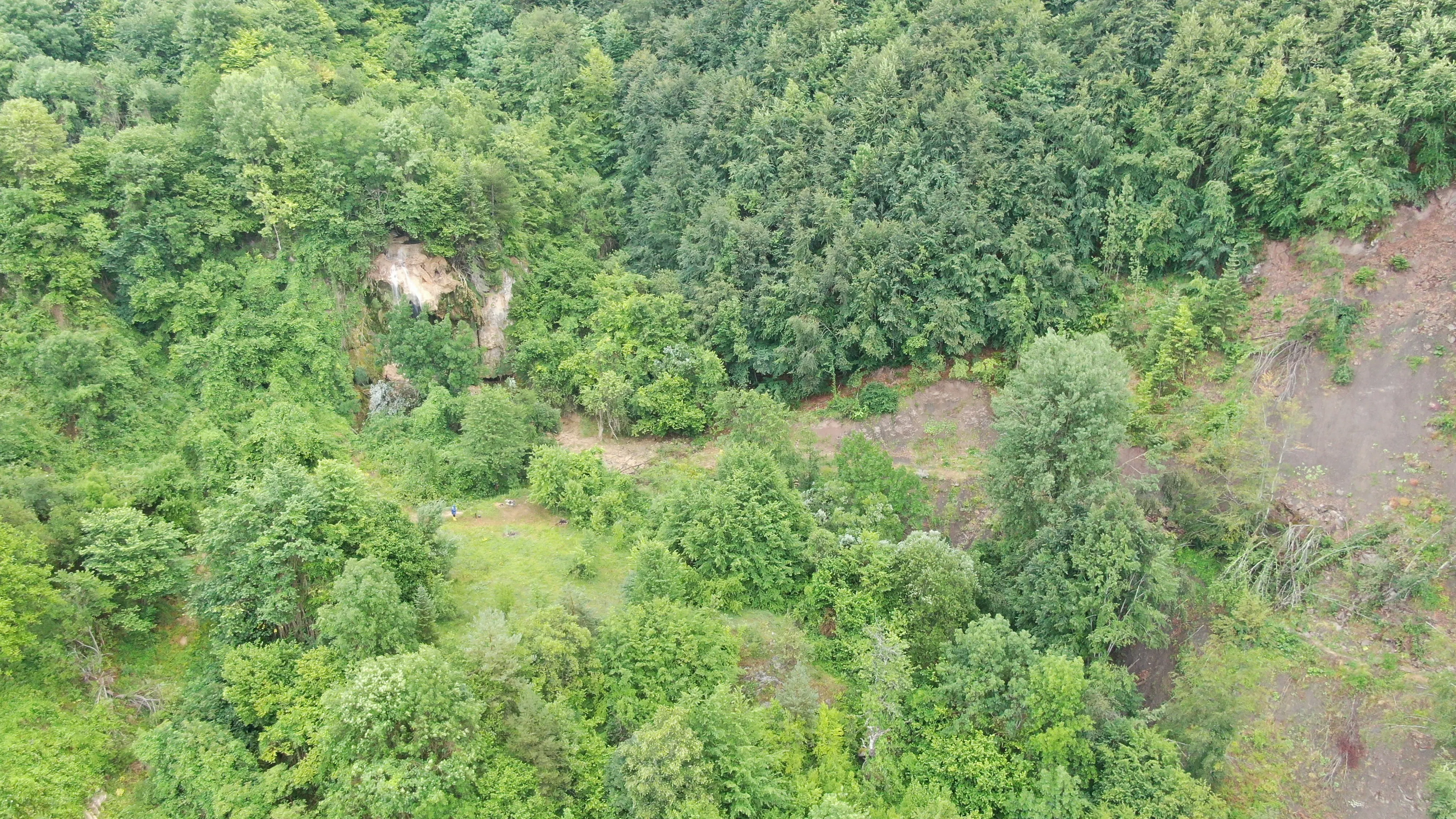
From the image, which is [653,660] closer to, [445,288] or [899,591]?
[899,591]

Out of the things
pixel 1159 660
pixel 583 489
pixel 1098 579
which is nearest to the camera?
pixel 1098 579

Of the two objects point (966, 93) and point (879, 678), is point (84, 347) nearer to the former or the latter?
point (879, 678)

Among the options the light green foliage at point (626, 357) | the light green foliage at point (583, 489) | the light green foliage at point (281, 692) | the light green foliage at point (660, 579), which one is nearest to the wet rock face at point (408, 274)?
the light green foliage at point (626, 357)

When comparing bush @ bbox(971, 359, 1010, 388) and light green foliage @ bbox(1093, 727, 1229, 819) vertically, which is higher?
bush @ bbox(971, 359, 1010, 388)

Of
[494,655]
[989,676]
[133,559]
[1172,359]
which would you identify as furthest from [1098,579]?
[133,559]

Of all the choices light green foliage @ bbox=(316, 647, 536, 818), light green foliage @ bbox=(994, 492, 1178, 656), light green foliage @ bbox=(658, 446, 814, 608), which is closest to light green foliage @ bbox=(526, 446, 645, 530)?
light green foliage @ bbox=(658, 446, 814, 608)

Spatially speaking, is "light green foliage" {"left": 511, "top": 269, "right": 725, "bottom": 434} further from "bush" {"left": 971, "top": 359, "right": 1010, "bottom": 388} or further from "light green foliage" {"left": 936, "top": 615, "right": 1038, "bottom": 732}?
"light green foliage" {"left": 936, "top": 615, "right": 1038, "bottom": 732}

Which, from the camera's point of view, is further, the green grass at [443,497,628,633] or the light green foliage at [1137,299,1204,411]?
the light green foliage at [1137,299,1204,411]
